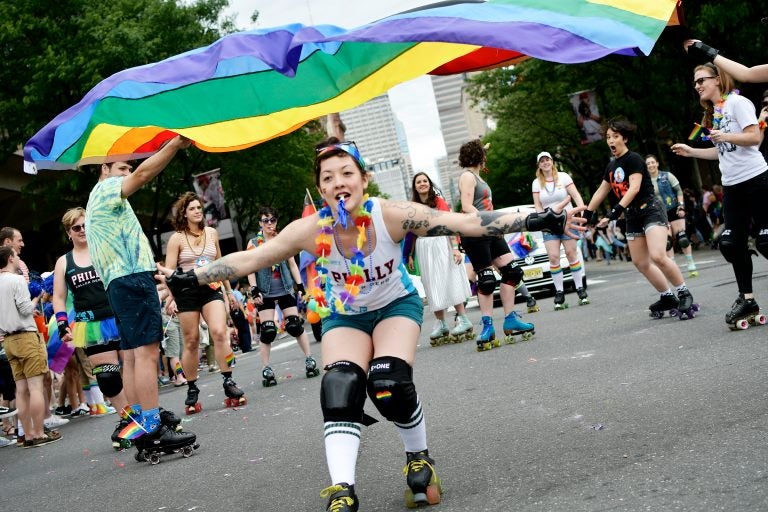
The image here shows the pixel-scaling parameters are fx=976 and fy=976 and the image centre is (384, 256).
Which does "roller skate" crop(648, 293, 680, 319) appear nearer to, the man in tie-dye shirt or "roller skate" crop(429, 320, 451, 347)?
"roller skate" crop(429, 320, 451, 347)

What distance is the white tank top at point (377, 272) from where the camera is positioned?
16.2 ft

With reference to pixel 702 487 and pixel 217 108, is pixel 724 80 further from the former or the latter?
pixel 702 487

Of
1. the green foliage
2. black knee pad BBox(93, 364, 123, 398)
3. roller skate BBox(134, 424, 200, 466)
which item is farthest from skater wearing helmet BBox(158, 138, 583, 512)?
black knee pad BBox(93, 364, 123, 398)

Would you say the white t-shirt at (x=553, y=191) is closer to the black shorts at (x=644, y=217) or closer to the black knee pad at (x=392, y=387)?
the black shorts at (x=644, y=217)

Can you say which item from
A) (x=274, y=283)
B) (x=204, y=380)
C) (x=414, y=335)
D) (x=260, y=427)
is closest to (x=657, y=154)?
(x=204, y=380)

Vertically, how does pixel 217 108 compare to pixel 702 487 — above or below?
above

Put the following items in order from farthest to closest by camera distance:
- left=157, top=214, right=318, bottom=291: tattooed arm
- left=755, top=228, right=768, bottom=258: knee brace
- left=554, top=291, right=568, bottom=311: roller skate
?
1. left=554, top=291, right=568, bottom=311: roller skate
2. left=755, top=228, right=768, bottom=258: knee brace
3. left=157, top=214, right=318, bottom=291: tattooed arm

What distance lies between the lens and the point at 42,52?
2733 cm

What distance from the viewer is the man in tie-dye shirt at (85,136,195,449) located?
23.2ft

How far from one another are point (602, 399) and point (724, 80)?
3.07m

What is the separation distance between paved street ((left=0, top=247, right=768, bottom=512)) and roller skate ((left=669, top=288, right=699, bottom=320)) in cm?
22

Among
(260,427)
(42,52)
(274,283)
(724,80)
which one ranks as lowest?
(260,427)

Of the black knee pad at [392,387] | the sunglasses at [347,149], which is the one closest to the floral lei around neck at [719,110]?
the sunglasses at [347,149]

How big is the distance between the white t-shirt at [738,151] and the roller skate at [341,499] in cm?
496
